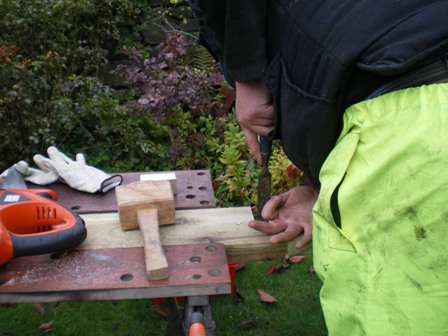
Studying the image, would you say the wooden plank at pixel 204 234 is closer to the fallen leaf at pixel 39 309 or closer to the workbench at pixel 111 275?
the workbench at pixel 111 275

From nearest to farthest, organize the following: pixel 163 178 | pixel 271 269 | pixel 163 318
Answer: pixel 163 178, pixel 163 318, pixel 271 269

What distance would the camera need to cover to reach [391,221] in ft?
3.13

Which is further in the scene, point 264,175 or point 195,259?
point 264,175

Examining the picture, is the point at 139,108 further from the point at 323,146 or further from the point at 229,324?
the point at 323,146

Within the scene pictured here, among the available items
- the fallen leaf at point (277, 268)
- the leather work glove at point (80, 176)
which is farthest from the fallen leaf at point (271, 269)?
the leather work glove at point (80, 176)

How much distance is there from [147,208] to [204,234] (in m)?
0.25

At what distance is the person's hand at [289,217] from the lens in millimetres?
1790

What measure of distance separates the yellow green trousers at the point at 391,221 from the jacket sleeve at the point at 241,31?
406mm

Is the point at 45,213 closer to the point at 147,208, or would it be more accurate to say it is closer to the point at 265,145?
the point at 147,208

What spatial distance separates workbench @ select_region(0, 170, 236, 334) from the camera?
1542 mm

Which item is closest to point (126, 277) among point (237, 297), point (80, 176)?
point (80, 176)

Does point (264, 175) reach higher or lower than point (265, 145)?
lower

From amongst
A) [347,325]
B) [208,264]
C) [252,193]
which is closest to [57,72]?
[252,193]

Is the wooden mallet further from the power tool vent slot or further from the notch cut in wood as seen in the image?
the power tool vent slot
